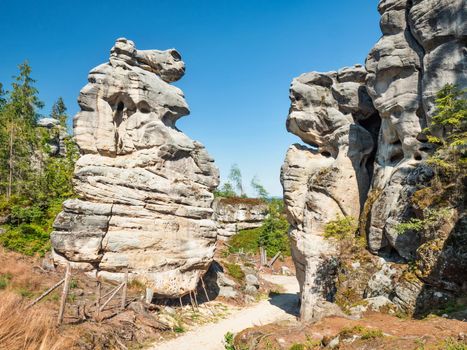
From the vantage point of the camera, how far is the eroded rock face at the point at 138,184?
17.8 metres

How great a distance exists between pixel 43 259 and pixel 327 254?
16.3 m

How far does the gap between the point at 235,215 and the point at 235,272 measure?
1857 cm

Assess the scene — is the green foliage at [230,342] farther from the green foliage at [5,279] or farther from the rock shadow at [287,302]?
the rock shadow at [287,302]

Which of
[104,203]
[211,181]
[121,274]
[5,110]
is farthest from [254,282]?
[5,110]

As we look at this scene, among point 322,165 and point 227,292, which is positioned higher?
point 322,165

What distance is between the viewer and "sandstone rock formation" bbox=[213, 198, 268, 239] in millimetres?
45969

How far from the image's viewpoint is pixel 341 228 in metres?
19.3

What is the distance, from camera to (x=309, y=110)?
23.5 m

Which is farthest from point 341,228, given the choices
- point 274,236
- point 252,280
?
point 274,236

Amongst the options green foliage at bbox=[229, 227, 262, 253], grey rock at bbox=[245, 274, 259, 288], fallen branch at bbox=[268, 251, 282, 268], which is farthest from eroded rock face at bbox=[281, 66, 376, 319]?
green foliage at bbox=[229, 227, 262, 253]

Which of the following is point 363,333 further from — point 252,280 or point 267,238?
point 267,238

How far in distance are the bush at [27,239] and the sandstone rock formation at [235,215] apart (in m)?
27.3

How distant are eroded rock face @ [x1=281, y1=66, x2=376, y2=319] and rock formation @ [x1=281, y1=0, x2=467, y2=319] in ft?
0.21

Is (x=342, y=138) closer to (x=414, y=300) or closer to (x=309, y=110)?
(x=309, y=110)
